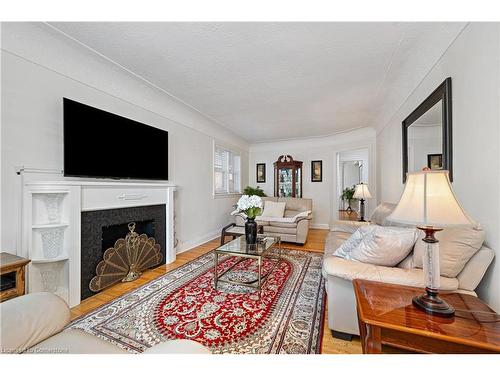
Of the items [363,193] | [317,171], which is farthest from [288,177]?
[363,193]

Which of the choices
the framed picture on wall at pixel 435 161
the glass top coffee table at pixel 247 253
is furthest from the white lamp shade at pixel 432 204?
the glass top coffee table at pixel 247 253

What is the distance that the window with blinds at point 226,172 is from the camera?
496cm

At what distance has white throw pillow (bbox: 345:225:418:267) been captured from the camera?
1.41m

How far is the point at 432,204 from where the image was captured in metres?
0.96

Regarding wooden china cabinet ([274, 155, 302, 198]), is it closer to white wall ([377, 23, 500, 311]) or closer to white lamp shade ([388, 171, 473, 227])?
white wall ([377, 23, 500, 311])

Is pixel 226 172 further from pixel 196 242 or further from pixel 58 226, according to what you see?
pixel 58 226

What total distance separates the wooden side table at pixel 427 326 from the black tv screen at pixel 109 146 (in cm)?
259

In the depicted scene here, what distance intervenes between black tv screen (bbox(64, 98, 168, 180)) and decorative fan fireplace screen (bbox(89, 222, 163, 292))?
0.73 meters

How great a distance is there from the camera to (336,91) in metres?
2.95

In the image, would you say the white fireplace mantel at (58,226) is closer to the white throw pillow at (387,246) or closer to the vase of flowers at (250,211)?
the vase of flowers at (250,211)

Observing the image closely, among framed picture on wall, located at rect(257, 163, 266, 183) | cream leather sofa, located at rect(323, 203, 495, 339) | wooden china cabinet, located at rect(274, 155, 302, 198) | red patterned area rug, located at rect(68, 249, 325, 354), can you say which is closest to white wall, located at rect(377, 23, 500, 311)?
cream leather sofa, located at rect(323, 203, 495, 339)

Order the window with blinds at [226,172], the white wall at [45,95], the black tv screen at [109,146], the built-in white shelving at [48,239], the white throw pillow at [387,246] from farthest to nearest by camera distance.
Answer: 1. the window with blinds at [226,172]
2. the black tv screen at [109,146]
3. the built-in white shelving at [48,239]
4. the white wall at [45,95]
5. the white throw pillow at [387,246]
